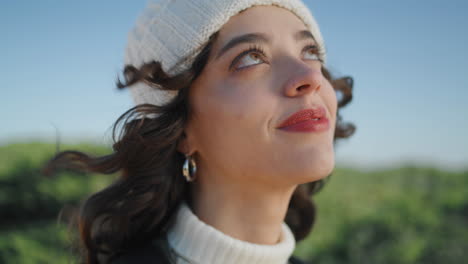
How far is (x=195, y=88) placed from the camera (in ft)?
7.04

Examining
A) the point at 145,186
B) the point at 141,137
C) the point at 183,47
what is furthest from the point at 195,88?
the point at 145,186

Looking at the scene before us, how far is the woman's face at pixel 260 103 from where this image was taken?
192 centimetres

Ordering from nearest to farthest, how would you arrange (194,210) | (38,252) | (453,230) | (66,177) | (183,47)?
1. (183,47)
2. (194,210)
3. (38,252)
4. (453,230)
5. (66,177)

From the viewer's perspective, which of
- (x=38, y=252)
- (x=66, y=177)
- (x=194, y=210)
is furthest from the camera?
(x=66, y=177)

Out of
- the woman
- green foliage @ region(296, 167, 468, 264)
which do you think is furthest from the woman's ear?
green foliage @ region(296, 167, 468, 264)

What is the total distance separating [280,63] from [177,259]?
1155 millimetres

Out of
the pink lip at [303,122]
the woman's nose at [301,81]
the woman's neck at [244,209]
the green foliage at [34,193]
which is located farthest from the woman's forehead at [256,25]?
the green foliage at [34,193]

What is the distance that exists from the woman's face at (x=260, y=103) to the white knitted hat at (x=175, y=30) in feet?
0.22

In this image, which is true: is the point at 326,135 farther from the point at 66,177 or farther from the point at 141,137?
the point at 66,177

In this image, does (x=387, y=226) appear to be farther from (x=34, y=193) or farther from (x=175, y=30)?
(x=34, y=193)

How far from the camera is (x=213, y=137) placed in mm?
2074

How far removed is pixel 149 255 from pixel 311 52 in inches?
55.4

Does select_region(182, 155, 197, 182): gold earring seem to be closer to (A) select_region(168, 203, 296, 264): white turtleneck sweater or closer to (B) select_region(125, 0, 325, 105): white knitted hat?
(A) select_region(168, 203, 296, 264): white turtleneck sweater

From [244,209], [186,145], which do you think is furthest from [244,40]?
[244,209]
